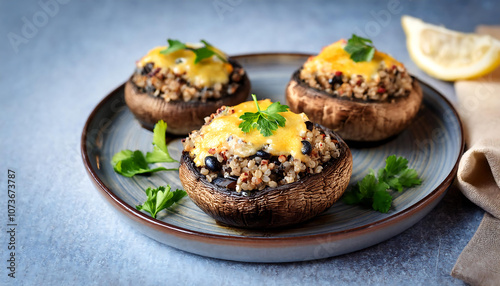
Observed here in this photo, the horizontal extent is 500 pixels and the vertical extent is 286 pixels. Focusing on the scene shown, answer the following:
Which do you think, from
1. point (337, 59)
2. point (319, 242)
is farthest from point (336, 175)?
point (337, 59)

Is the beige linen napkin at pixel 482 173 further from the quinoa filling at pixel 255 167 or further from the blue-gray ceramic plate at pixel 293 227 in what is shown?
the quinoa filling at pixel 255 167

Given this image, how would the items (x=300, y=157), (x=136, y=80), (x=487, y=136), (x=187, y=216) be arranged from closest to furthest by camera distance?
1. (x=300, y=157)
2. (x=187, y=216)
3. (x=487, y=136)
4. (x=136, y=80)

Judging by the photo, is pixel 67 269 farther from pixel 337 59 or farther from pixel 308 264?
pixel 337 59

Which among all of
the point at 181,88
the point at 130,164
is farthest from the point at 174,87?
the point at 130,164

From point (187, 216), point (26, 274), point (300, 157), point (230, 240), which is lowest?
point (26, 274)

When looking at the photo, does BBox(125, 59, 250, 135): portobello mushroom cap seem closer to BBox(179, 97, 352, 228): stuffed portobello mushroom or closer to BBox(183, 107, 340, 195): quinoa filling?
BBox(179, 97, 352, 228): stuffed portobello mushroom

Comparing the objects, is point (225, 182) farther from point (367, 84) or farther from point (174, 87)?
point (367, 84)
